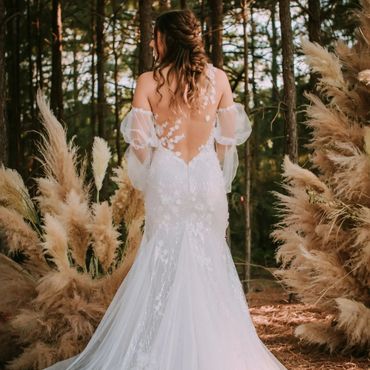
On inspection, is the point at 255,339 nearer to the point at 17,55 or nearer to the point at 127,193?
the point at 127,193

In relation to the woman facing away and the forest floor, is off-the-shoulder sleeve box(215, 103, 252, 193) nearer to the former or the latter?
the woman facing away

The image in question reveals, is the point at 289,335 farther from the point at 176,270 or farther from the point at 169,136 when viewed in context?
the point at 169,136

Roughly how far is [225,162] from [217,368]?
1327 millimetres

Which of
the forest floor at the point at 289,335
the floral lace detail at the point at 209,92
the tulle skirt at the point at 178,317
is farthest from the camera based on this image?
the forest floor at the point at 289,335

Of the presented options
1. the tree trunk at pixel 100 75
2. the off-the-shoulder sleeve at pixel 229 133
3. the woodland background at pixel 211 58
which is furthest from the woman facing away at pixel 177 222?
the tree trunk at pixel 100 75

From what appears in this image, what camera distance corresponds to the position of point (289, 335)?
491 centimetres

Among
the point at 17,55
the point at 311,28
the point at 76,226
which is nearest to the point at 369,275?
the point at 76,226

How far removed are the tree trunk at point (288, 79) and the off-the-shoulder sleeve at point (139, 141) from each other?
2965mm

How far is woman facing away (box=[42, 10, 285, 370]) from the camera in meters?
3.42

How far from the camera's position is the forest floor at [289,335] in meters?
4.00

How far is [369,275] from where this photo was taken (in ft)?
13.5

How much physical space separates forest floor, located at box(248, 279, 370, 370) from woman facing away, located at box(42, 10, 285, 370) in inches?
22.4

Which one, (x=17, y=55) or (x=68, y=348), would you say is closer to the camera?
(x=68, y=348)

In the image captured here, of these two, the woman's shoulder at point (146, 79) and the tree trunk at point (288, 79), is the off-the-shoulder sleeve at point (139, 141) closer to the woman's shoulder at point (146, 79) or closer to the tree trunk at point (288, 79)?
the woman's shoulder at point (146, 79)
